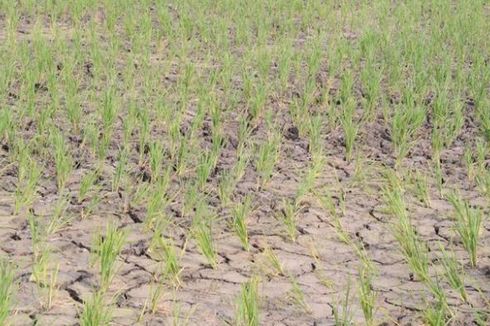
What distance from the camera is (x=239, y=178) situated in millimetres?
3418

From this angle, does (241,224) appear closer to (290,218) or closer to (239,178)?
(290,218)

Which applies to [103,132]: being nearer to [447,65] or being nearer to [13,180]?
[13,180]

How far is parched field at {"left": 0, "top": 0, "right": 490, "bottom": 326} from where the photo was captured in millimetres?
2463

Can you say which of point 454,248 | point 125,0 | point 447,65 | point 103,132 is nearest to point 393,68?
point 447,65

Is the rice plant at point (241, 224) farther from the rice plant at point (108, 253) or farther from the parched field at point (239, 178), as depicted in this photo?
the rice plant at point (108, 253)

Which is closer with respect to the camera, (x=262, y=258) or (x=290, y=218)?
(x=262, y=258)

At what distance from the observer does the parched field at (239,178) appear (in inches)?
97.0

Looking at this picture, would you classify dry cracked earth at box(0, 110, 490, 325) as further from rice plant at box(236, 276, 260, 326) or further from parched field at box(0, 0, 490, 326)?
rice plant at box(236, 276, 260, 326)

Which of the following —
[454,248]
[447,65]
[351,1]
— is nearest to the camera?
[454,248]

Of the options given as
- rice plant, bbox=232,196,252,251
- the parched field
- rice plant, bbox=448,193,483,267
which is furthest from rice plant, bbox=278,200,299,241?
rice plant, bbox=448,193,483,267

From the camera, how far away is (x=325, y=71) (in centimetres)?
515

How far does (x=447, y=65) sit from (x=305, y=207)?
6.50ft

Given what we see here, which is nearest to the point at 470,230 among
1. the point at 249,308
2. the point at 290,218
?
the point at 290,218

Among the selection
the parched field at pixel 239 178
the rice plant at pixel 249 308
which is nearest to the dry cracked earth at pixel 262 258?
the parched field at pixel 239 178
